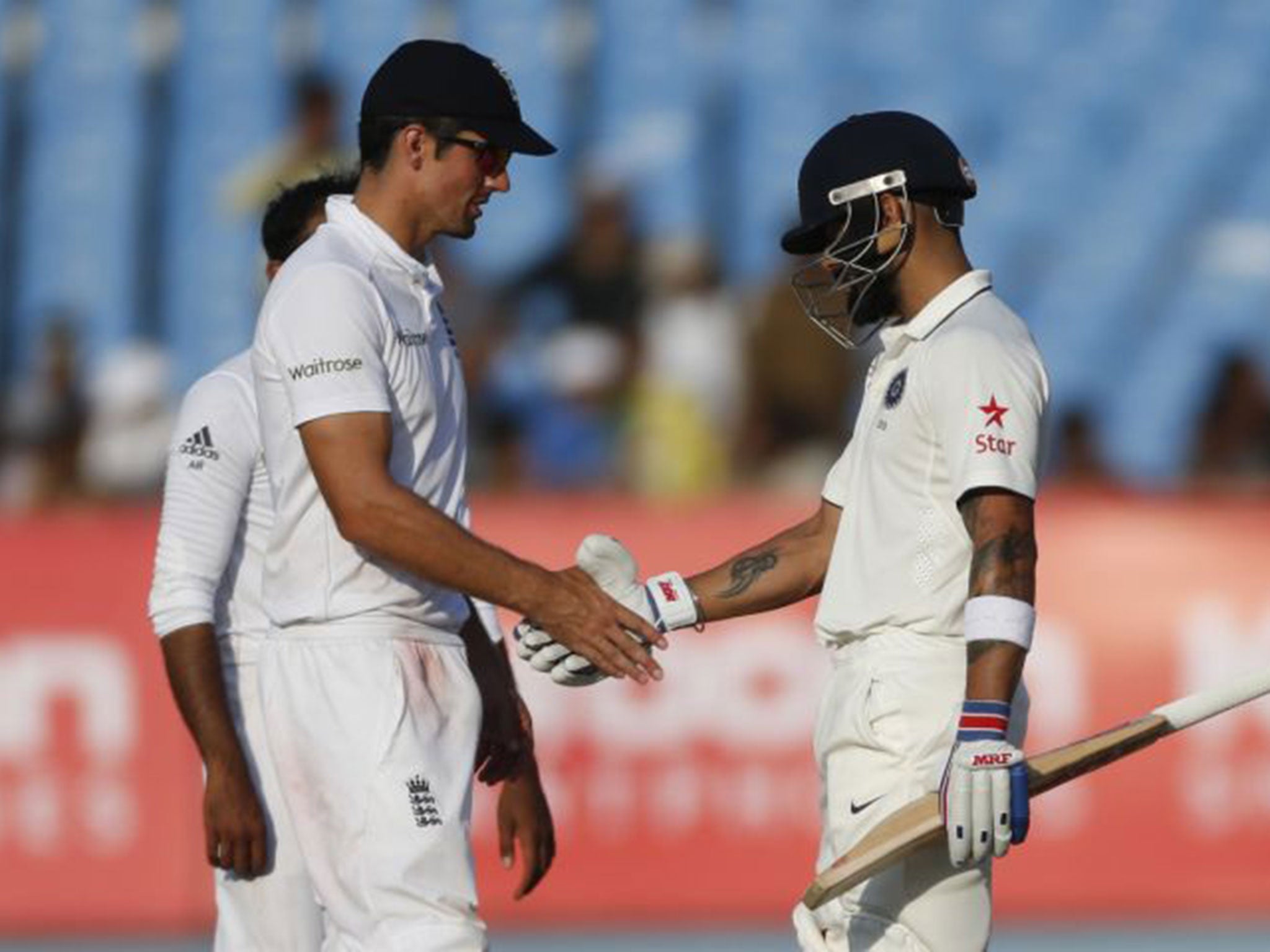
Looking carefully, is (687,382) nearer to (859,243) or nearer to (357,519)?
(859,243)

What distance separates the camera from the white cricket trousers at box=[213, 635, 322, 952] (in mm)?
6047

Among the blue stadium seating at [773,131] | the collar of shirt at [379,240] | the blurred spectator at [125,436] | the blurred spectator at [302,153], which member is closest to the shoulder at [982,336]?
the collar of shirt at [379,240]

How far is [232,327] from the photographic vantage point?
1308cm

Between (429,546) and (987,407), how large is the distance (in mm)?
1120

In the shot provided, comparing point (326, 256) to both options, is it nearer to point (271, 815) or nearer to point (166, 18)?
point (271, 815)

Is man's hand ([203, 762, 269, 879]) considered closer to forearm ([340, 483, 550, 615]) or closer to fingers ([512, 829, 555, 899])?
fingers ([512, 829, 555, 899])

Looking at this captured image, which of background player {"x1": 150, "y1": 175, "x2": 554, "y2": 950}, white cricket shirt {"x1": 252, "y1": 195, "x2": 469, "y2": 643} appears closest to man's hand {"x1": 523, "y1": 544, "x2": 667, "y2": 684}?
white cricket shirt {"x1": 252, "y1": 195, "x2": 469, "y2": 643}

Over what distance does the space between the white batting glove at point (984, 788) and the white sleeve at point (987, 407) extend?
1.46 ft

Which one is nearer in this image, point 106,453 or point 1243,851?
point 1243,851

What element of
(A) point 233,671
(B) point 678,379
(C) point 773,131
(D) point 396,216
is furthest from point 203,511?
(C) point 773,131

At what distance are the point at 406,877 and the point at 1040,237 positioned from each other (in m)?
9.03

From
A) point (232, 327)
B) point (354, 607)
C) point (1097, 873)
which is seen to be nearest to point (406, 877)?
point (354, 607)

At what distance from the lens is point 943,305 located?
5.48 m

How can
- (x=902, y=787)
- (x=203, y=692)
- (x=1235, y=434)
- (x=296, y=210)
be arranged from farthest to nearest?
(x=1235, y=434) < (x=296, y=210) < (x=203, y=692) < (x=902, y=787)
